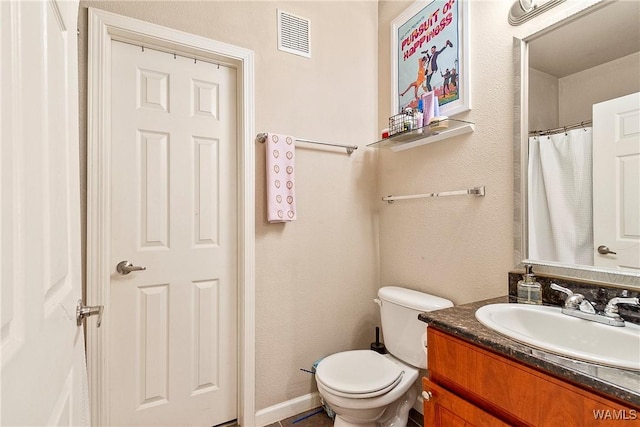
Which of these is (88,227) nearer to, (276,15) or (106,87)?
(106,87)

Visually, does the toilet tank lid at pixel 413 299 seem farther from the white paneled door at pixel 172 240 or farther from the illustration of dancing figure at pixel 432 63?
the illustration of dancing figure at pixel 432 63

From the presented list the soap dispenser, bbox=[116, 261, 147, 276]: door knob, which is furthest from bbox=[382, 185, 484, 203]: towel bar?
bbox=[116, 261, 147, 276]: door knob

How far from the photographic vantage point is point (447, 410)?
3.35ft

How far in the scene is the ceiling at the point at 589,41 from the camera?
106cm

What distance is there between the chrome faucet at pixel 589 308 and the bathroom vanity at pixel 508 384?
0.31 metres

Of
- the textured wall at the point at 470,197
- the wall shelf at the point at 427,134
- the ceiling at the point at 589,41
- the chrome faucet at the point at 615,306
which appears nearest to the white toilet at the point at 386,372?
the textured wall at the point at 470,197

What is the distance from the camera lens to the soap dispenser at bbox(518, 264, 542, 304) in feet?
3.97

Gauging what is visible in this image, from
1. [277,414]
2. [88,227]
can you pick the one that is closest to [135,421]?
[277,414]

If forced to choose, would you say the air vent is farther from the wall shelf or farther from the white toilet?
Result: the white toilet

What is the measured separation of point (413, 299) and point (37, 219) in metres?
1.53

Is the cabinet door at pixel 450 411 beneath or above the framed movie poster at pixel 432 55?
beneath

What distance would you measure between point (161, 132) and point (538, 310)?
6.05 ft

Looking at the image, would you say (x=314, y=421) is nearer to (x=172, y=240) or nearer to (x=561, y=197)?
(x=172, y=240)

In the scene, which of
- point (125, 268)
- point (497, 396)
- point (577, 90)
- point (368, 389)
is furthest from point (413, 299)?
point (125, 268)
